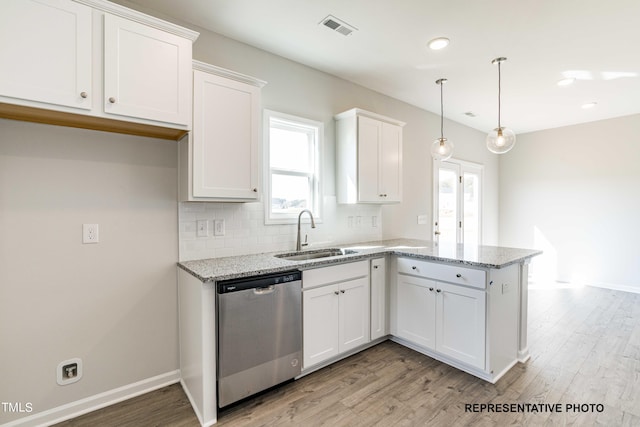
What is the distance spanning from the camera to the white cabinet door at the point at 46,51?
145cm

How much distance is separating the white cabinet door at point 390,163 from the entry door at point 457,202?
139 cm

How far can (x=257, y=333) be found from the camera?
6.52ft

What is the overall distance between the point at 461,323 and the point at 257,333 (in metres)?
1.58

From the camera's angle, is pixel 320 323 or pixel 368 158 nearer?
pixel 320 323

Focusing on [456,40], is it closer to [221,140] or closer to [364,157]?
[364,157]

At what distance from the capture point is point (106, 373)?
206cm

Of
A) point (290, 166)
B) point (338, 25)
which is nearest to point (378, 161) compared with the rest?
point (290, 166)

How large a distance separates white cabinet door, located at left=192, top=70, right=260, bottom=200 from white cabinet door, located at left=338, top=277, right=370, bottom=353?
111cm

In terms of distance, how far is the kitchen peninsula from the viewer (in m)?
1.96

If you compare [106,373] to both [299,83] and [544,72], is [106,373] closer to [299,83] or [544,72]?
[299,83]

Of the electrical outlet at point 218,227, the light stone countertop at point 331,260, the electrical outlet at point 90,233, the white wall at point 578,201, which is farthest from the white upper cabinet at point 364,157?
the white wall at point 578,201

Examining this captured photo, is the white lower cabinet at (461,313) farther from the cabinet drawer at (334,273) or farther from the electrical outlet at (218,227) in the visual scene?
the electrical outlet at (218,227)

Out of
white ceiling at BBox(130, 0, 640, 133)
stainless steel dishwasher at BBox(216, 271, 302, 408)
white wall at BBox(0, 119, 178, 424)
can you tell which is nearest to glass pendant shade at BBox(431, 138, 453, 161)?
white ceiling at BBox(130, 0, 640, 133)

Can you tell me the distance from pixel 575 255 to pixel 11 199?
7158 mm
